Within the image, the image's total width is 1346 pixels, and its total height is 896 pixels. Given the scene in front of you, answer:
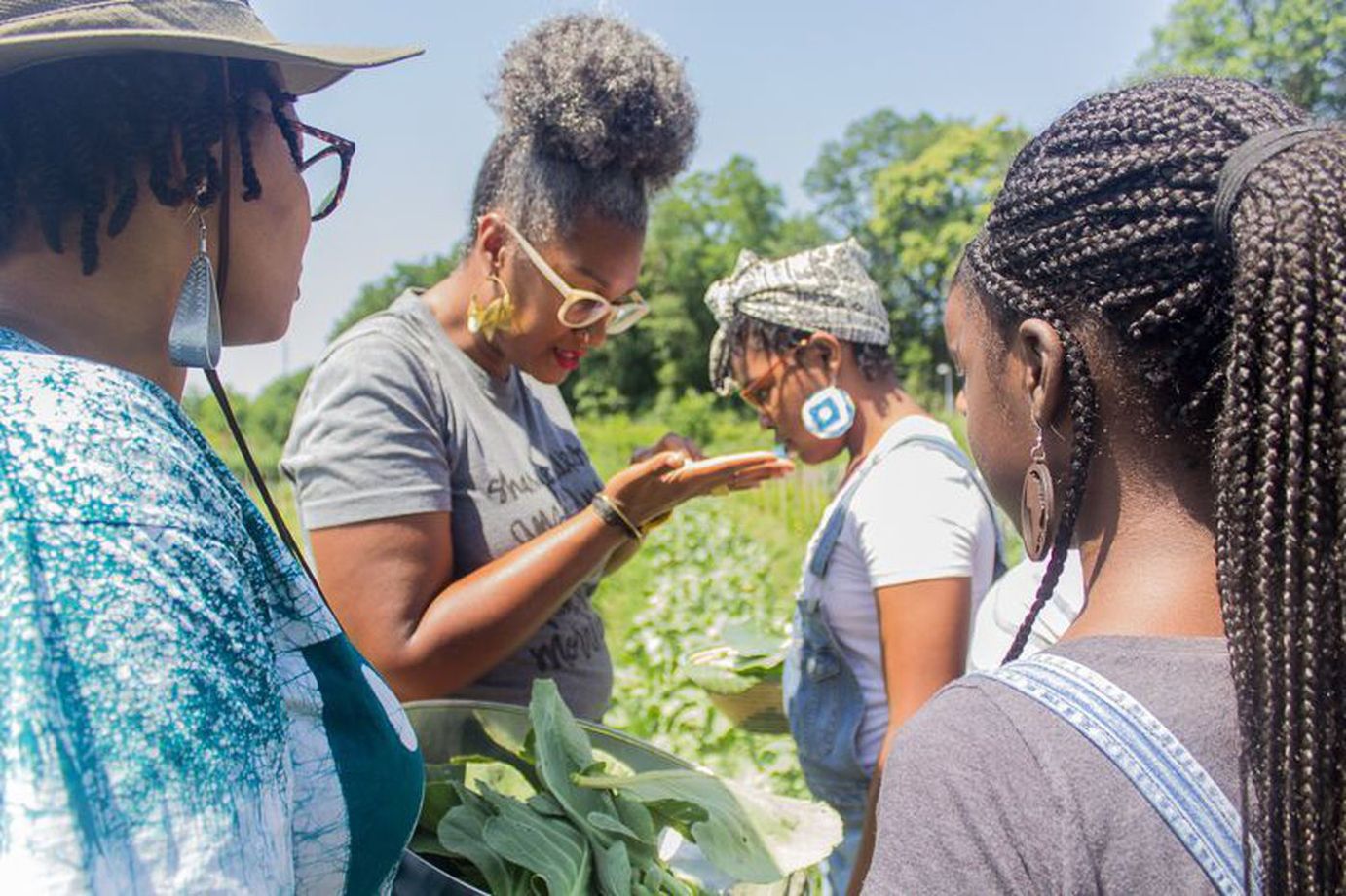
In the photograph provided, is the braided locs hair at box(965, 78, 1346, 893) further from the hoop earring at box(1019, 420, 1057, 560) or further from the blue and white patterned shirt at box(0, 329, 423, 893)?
the blue and white patterned shirt at box(0, 329, 423, 893)

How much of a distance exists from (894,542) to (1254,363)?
142 cm

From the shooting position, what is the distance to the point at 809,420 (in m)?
3.09

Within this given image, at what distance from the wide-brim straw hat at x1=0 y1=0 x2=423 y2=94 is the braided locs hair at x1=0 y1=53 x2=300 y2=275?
0.02m

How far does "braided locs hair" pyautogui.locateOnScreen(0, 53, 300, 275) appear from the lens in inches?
48.6

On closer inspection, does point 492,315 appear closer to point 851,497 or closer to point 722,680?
point 851,497

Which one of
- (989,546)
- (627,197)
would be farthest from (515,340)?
(989,546)

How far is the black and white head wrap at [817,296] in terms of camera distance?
3158 millimetres

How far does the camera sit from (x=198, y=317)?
1.37 meters

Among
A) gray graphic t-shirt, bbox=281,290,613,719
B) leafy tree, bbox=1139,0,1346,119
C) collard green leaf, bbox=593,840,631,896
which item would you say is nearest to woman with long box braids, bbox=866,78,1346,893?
collard green leaf, bbox=593,840,631,896

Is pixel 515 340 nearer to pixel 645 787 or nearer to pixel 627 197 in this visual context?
pixel 627 197

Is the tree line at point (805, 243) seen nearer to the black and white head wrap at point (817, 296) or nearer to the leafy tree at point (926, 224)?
the leafy tree at point (926, 224)

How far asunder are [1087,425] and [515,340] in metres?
1.81

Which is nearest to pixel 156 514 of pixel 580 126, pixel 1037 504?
pixel 1037 504

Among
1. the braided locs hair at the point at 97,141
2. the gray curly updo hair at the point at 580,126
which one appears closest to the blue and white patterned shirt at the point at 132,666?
the braided locs hair at the point at 97,141
